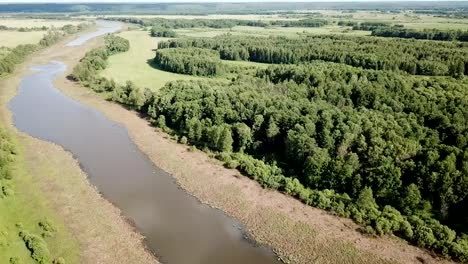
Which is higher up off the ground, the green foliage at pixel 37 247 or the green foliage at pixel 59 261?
the green foliage at pixel 37 247

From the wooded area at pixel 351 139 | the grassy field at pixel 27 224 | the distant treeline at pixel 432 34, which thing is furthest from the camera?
the distant treeline at pixel 432 34

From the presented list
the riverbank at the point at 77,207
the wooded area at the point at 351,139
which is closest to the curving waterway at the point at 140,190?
the riverbank at the point at 77,207

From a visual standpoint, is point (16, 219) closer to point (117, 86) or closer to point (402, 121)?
point (402, 121)

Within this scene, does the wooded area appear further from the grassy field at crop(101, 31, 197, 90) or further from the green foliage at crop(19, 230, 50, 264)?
the green foliage at crop(19, 230, 50, 264)

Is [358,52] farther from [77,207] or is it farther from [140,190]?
[77,207]

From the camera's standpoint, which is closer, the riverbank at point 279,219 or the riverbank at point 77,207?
the riverbank at point 279,219

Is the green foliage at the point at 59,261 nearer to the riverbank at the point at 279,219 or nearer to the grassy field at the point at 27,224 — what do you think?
the grassy field at the point at 27,224

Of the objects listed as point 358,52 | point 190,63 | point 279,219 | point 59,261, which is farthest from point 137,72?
point 59,261

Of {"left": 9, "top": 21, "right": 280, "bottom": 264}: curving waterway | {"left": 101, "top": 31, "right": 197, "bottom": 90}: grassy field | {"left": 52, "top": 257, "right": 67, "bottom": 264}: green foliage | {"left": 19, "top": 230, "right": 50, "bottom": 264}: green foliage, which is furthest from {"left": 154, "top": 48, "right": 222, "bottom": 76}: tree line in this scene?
{"left": 52, "top": 257, "right": 67, "bottom": 264}: green foliage
